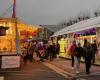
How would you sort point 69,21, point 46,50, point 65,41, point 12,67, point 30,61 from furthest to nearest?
point 69,21
point 65,41
point 46,50
point 30,61
point 12,67

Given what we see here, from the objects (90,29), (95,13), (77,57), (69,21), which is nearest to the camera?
(77,57)

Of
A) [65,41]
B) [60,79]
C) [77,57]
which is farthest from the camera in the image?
[65,41]

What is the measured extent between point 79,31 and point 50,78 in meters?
18.6

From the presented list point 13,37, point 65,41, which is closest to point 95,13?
point 65,41

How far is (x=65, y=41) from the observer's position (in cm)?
4631

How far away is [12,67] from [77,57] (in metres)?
4.33

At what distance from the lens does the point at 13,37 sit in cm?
2569

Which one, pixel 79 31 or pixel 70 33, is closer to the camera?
pixel 79 31

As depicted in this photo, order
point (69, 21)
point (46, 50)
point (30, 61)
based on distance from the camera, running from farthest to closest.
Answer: point (69, 21) → point (46, 50) → point (30, 61)

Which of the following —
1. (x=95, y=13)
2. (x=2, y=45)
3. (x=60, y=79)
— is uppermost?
(x=95, y=13)

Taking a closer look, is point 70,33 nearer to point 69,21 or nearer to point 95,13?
point 95,13

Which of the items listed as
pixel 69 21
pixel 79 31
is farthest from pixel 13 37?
pixel 69 21

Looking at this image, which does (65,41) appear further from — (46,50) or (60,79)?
(60,79)

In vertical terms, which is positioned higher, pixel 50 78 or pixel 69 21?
pixel 69 21
